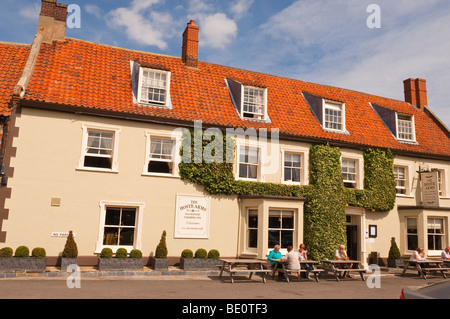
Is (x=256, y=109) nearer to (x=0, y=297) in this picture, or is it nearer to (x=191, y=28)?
(x=191, y=28)

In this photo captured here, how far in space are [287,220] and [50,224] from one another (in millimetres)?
10557

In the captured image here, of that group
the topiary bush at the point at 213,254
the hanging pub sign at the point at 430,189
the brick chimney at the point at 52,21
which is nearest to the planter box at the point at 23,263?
the topiary bush at the point at 213,254

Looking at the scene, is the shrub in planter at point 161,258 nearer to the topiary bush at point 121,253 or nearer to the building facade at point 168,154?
the building facade at point 168,154

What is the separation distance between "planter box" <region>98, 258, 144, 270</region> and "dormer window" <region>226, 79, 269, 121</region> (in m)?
8.97

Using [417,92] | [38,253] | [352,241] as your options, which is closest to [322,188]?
[352,241]

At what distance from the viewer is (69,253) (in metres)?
14.9

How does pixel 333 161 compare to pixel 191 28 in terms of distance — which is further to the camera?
pixel 191 28

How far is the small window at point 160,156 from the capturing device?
695 inches

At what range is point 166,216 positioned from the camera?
17.3 meters
